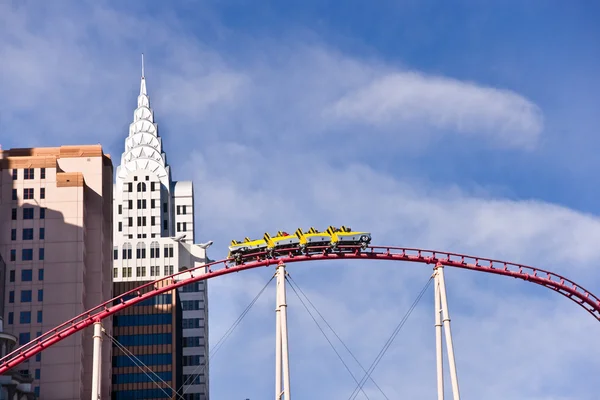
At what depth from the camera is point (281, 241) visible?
127 metres

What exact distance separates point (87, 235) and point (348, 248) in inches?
2842

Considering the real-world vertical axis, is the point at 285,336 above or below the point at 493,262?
below

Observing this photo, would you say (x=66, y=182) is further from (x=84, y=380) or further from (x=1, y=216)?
(x=84, y=380)

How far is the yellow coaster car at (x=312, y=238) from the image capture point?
128m

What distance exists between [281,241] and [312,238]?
9.91ft

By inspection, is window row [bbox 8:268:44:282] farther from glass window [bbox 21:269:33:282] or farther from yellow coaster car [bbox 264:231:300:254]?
yellow coaster car [bbox 264:231:300:254]

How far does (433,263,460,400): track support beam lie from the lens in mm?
126812

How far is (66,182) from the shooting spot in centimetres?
18938

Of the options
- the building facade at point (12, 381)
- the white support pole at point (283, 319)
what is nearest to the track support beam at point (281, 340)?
the white support pole at point (283, 319)

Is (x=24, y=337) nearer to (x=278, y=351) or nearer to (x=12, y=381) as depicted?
(x=12, y=381)

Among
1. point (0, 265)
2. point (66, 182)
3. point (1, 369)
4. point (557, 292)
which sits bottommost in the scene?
point (1, 369)

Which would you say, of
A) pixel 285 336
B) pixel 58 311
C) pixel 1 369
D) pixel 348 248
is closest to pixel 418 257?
pixel 348 248

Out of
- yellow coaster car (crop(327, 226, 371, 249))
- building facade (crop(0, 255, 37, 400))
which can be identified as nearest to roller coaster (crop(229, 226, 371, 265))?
yellow coaster car (crop(327, 226, 371, 249))

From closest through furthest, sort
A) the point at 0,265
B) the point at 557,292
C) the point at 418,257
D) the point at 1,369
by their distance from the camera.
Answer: the point at 1,369 → the point at 418,257 → the point at 557,292 → the point at 0,265
